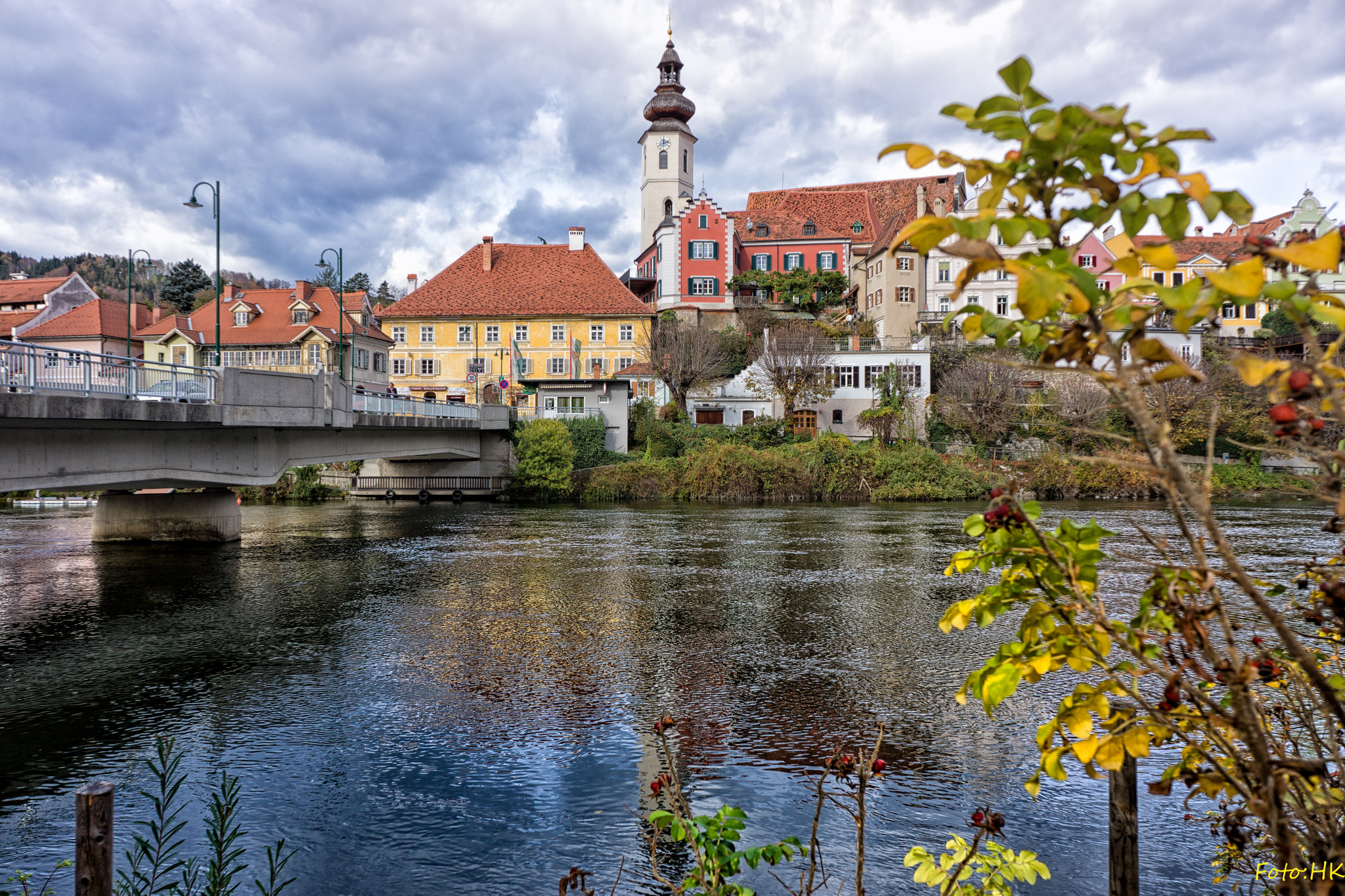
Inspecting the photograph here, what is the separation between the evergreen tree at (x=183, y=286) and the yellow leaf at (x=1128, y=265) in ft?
322

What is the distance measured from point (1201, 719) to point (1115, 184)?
1607mm

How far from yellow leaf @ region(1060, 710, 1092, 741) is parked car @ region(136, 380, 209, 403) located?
19982mm

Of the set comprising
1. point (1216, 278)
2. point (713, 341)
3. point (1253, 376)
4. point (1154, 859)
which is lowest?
point (1154, 859)

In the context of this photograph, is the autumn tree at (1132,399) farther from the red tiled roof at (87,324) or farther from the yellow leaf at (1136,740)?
the red tiled roof at (87,324)

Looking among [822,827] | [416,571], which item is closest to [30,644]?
[416,571]

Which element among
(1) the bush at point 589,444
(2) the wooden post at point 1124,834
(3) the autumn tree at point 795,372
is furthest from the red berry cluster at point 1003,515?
(3) the autumn tree at point 795,372

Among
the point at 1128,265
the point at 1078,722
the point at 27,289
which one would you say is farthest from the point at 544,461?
the point at 27,289

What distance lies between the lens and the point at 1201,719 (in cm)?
264

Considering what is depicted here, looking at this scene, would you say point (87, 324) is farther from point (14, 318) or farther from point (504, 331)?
point (504, 331)

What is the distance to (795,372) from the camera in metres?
53.4

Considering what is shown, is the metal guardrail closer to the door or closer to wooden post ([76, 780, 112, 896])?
the door

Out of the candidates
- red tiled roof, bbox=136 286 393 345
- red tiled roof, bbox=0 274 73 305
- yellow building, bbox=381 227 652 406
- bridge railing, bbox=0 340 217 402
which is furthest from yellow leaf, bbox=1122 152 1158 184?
red tiled roof, bbox=0 274 73 305

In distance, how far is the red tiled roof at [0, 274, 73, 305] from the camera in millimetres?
66188

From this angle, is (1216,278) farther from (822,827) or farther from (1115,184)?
(822,827)
